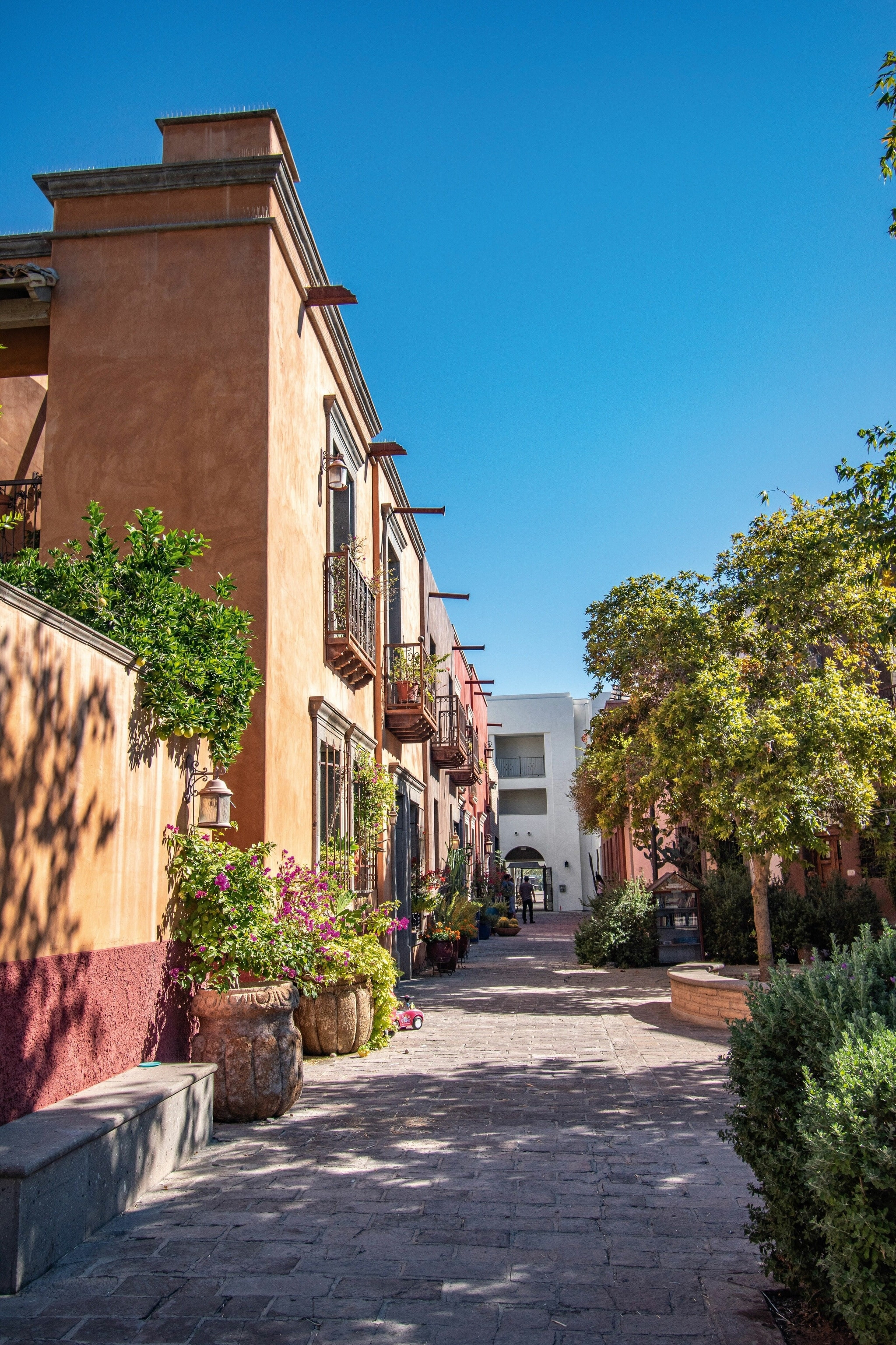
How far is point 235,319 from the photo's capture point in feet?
28.5

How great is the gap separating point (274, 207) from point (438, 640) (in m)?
12.5

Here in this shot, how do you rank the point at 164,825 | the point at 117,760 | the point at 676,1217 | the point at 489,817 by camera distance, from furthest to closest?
the point at 489,817 < the point at 164,825 < the point at 117,760 < the point at 676,1217

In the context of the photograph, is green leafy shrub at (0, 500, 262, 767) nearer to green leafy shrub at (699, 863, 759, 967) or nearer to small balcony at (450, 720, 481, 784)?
green leafy shrub at (699, 863, 759, 967)

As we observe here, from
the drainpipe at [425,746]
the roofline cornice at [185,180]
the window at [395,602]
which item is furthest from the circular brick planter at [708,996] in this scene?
the roofline cornice at [185,180]

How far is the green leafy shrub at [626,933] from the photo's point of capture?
1598cm

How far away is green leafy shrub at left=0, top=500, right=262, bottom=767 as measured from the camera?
6.00 meters

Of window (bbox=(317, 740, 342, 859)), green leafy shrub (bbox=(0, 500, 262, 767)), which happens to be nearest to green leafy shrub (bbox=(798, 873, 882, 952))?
window (bbox=(317, 740, 342, 859))

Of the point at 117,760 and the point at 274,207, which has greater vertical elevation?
the point at 274,207

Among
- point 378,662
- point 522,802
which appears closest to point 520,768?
point 522,802

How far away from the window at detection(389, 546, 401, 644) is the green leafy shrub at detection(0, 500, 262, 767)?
8203 mm

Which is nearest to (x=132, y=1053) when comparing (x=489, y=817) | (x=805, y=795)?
(x=805, y=795)

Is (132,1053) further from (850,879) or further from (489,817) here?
(489,817)

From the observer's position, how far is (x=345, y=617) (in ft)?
34.3

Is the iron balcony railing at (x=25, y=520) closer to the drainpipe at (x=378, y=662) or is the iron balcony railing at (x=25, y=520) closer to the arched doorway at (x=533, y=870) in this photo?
the drainpipe at (x=378, y=662)
